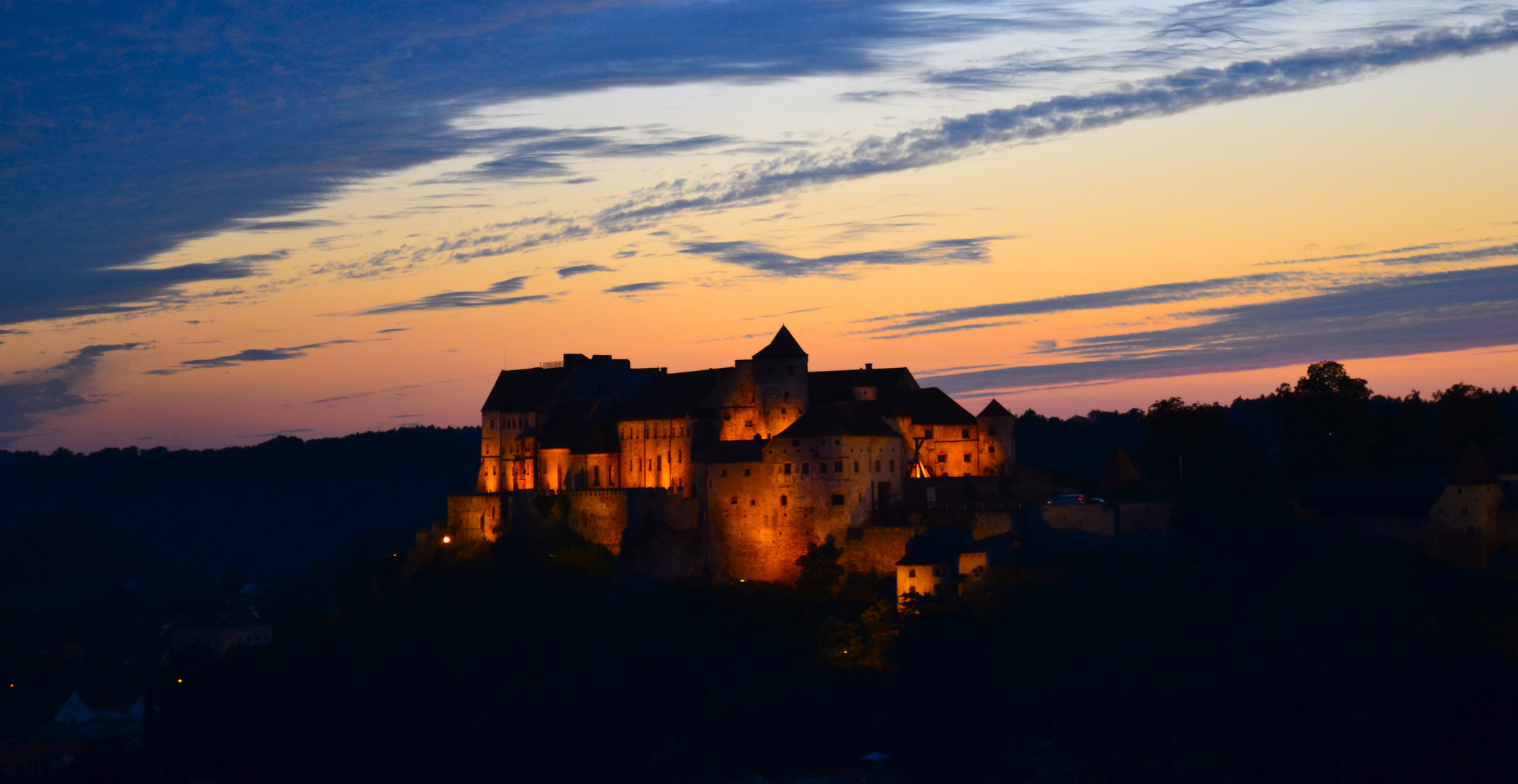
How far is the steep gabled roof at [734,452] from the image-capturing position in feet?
242

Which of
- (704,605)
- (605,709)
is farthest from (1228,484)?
(605,709)

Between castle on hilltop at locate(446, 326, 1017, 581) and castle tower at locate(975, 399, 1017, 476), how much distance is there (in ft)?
0.23

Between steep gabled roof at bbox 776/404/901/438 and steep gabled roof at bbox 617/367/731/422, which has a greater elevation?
steep gabled roof at bbox 617/367/731/422

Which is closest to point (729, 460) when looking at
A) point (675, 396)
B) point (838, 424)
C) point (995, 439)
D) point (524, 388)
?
point (838, 424)

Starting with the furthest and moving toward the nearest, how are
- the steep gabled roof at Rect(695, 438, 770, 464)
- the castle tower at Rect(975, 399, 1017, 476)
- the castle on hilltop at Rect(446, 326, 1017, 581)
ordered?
the castle tower at Rect(975, 399, 1017, 476) → the steep gabled roof at Rect(695, 438, 770, 464) → the castle on hilltop at Rect(446, 326, 1017, 581)

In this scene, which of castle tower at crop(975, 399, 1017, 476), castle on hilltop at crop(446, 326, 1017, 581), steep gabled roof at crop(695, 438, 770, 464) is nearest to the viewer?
castle on hilltop at crop(446, 326, 1017, 581)

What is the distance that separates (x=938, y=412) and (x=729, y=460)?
10232 millimetres

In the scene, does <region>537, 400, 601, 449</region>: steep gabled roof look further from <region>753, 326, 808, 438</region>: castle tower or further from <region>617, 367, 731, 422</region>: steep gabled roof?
<region>753, 326, 808, 438</region>: castle tower

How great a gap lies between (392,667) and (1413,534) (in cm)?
4407

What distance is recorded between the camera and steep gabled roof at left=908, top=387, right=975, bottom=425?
3054 inches

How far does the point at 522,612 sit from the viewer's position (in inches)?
3014

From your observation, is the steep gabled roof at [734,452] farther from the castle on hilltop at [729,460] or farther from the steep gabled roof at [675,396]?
the steep gabled roof at [675,396]

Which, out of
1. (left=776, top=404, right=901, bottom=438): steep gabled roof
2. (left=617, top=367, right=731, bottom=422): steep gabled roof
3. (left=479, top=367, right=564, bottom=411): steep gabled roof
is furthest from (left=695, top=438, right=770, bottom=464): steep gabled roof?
(left=479, top=367, right=564, bottom=411): steep gabled roof

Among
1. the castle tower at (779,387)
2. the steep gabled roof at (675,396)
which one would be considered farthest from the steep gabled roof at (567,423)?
the castle tower at (779,387)
